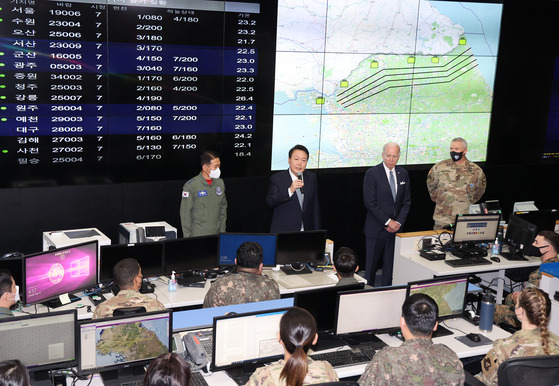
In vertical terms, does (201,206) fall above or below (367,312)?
above

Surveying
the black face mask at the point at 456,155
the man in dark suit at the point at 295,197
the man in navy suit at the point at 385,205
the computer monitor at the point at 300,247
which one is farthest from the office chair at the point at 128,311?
the black face mask at the point at 456,155

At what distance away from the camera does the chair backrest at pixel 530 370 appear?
10.5 feet

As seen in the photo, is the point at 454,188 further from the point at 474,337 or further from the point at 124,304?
the point at 124,304

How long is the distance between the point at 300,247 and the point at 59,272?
204 centimetres

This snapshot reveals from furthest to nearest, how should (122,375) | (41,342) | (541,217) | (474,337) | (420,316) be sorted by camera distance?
1. (541,217)
2. (474,337)
3. (122,375)
4. (41,342)
5. (420,316)

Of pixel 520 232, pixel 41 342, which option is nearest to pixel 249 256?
pixel 41 342

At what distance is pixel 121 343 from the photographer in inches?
139

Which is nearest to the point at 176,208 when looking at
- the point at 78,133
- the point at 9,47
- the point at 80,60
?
the point at 78,133

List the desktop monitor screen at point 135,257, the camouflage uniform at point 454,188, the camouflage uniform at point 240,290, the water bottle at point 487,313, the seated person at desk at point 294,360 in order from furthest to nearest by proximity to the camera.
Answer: the camouflage uniform at point 454,188 < the desktop monitor screen at point 135,257 < the water bottle at point 487,313 < the camouflage uniform at point 240,290 < the seated person at desk at point 294,360

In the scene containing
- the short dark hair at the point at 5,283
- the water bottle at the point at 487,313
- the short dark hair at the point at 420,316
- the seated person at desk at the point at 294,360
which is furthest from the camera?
the water bottle at the point at 487,313

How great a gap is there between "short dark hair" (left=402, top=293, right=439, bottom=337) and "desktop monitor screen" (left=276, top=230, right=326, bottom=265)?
227 cm

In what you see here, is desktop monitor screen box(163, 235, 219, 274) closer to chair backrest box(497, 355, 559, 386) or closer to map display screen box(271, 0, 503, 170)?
map display screen box(271, 0, 503, 170)

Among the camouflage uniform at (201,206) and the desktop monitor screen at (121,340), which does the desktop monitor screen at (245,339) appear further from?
the camouflage uniform at (201,206)

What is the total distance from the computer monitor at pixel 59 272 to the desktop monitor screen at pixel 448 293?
7.96 feet
